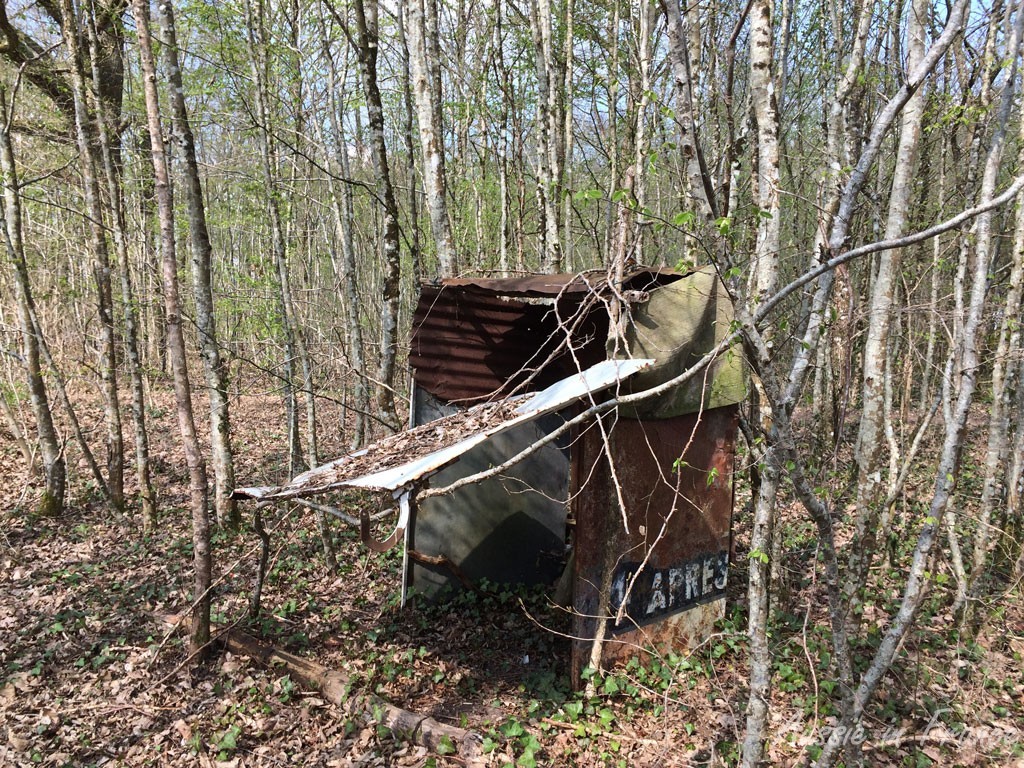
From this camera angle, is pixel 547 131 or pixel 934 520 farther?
pixel 547 131

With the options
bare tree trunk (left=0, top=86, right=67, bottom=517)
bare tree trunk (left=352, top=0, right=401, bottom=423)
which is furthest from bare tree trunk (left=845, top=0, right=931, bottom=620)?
bare tree trunk (left=0, top=86, right=67, bottom=517)

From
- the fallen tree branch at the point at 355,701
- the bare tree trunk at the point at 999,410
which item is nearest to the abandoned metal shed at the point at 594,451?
the fallen tree branch at the point at 355,701

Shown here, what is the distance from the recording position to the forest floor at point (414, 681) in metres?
A: 4.07

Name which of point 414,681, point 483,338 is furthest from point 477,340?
point 414,681

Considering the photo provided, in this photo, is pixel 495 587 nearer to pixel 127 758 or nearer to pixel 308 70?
pixel 127 758

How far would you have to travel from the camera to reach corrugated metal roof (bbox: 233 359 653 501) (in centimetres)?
386

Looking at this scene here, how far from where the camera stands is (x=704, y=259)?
385 inches

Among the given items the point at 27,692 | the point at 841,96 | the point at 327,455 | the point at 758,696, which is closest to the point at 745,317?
the point at 758,696

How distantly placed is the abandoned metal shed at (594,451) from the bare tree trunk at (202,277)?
2.25 metres

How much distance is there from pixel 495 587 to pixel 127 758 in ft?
10.8

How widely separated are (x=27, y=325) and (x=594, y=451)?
7.06 m

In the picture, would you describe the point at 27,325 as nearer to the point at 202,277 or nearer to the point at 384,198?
the point at 202,277

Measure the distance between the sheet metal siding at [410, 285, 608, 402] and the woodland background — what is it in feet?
1.75

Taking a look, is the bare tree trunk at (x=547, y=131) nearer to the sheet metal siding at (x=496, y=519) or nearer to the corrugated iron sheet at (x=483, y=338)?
the corrugated iron sheet at (x=483, y=338)
